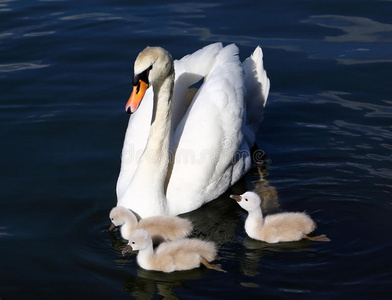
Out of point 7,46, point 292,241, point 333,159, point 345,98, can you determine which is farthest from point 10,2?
point 292,241

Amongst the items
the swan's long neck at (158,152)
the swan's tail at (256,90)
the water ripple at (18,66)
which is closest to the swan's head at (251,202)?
the swan's long neck at (158,152)

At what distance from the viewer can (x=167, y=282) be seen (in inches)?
274

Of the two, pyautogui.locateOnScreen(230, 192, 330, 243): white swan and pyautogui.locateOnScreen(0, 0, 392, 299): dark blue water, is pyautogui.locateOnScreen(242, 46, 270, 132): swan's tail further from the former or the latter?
pyautogui.locateOnScreen(230, 192, 330, 243): white swan

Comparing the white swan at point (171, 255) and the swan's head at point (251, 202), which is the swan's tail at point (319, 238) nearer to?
the swan's head at point (251, 202)

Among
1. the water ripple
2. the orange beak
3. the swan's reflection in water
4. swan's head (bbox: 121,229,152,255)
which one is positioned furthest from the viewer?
the water ripple

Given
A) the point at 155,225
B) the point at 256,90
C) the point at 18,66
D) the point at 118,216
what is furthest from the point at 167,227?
the point at 18,66

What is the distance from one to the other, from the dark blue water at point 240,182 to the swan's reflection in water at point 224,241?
0.07ft

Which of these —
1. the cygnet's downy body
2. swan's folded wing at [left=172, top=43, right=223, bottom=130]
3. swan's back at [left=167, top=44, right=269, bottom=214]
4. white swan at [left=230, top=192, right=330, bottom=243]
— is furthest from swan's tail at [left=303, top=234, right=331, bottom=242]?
swan's folded wing at [left=172, top=43, right=223, bottom=130]

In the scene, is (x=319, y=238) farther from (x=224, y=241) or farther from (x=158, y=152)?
(x=158, y=152)

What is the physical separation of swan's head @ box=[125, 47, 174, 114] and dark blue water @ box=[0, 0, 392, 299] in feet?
4.95

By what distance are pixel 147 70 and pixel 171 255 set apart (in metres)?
1.94

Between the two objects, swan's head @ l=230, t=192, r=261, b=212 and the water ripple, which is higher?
the water ripple

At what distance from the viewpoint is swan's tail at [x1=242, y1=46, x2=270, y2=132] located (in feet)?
33.3

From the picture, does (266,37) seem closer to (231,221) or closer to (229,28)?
(229,28)
